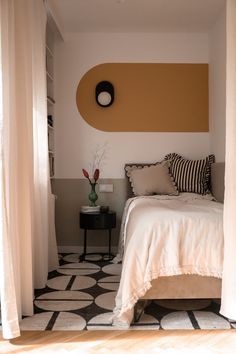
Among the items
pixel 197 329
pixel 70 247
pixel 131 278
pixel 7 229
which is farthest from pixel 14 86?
pixel 70 247

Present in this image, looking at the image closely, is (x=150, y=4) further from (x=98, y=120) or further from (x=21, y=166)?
(x=21, y=166)

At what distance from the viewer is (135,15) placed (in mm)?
3779

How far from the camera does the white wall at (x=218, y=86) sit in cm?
372

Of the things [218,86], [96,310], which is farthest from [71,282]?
[218,86]

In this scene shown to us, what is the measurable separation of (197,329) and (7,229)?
127 centimetres

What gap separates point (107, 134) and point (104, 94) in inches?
18.4

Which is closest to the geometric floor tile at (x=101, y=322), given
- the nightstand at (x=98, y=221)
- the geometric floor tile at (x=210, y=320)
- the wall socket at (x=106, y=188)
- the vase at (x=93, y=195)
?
the geometric floor tile at (x=210, y=320)

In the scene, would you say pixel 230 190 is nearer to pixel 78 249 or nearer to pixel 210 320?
pixel 210 320

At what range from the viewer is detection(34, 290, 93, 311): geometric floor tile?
2.54 meters

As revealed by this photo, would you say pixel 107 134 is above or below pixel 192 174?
above

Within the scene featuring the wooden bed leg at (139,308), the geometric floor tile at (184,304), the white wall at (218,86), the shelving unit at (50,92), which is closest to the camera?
the wooden bed leg at (139,308)

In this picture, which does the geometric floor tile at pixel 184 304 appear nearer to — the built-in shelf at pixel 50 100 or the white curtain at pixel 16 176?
the white curtain at pixel 16 176

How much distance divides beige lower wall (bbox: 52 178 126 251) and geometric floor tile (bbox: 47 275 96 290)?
1031mm

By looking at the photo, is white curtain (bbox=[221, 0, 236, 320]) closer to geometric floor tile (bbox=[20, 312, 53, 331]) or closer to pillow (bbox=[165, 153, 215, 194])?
geometric floor tile (bbox=[20, 312, 53, 331])
